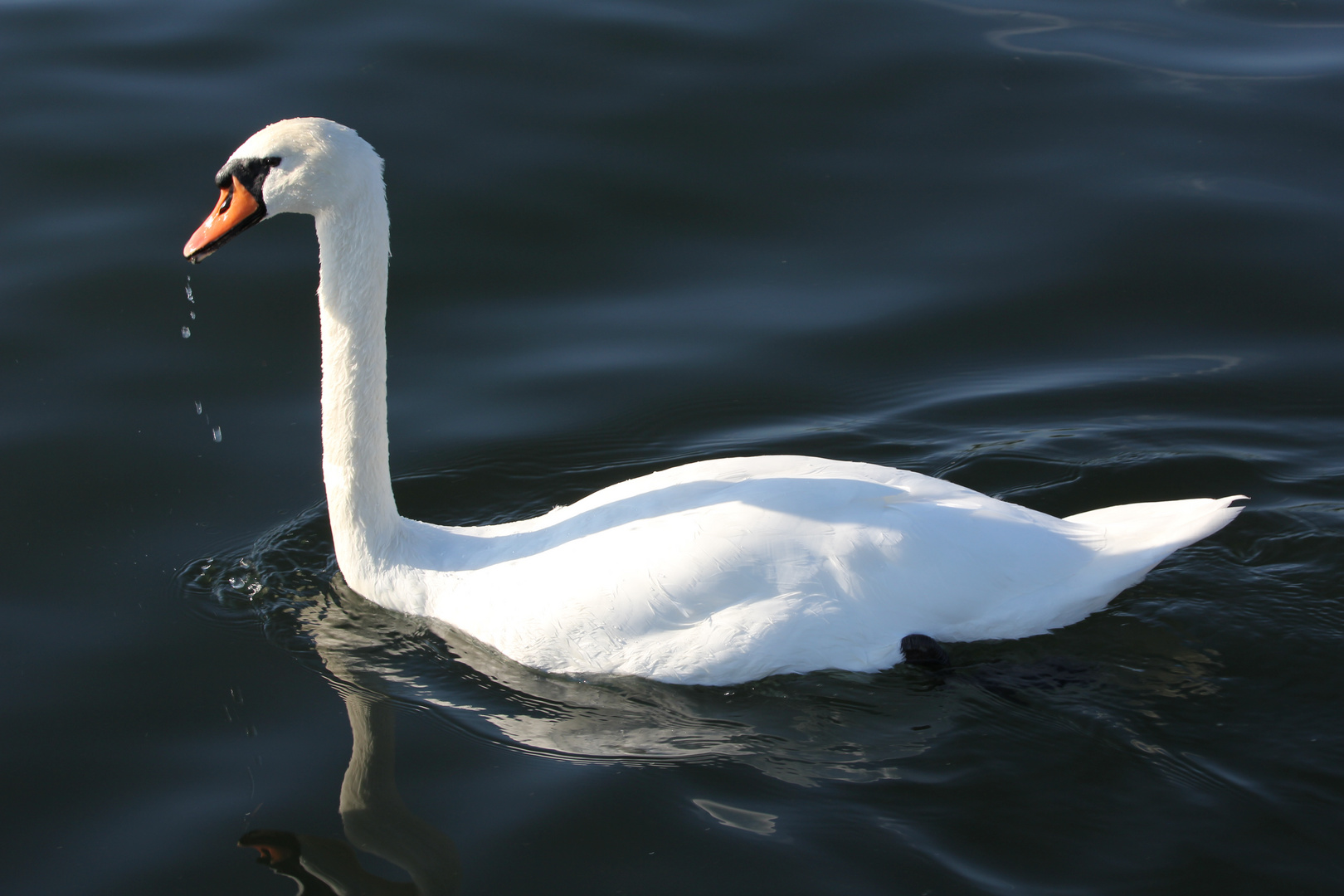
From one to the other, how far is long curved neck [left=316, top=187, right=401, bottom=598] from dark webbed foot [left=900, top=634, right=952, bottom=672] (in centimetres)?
222

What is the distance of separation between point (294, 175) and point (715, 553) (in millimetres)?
2208

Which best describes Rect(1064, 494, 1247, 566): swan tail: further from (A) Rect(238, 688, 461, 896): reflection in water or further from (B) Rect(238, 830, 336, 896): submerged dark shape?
(B) Rect(238, 830, 336, 896): submerged dark shape

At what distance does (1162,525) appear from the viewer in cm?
549

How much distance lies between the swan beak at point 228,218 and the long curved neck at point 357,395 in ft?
0.87

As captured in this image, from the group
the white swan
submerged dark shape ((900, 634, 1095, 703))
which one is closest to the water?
submerged dark shape ((900, 634, 1095, 703))

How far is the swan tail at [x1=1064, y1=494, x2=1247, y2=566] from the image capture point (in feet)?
17.6

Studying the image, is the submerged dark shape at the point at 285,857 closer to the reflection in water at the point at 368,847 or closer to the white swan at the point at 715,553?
the reflection in water at the point at 368,847

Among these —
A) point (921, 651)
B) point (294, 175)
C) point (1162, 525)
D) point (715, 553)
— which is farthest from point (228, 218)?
point (1162, 525)

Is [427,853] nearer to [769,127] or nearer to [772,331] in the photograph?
[772,331]

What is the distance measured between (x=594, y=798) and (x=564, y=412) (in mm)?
3146

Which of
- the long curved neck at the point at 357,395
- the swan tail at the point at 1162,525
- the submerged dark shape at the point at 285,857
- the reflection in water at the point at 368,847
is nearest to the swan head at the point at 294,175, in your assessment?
the long curved neck at the point at 357,395

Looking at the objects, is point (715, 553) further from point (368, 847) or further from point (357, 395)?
point (357, 395)

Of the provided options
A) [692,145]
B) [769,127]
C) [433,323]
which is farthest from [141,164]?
[769,127]

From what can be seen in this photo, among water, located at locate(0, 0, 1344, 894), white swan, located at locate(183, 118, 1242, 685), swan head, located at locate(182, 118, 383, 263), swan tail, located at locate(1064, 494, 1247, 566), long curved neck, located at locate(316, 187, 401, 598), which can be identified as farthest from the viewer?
long curved neck, located at locate(316, 187, 401, 598)
